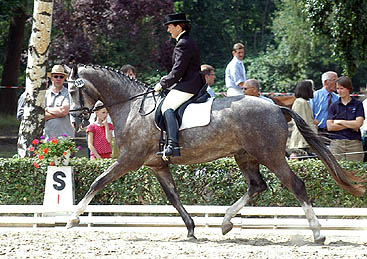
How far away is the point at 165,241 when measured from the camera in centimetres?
790

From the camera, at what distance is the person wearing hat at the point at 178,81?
306 inches

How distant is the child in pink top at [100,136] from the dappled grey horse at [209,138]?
80.7 inches

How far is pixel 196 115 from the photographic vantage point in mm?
7855

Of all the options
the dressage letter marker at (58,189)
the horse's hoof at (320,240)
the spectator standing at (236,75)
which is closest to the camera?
the horse's hoof at (320,240)

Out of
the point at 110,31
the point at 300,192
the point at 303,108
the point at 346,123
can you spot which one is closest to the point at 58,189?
the point at 300,192

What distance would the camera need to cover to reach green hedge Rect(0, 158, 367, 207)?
9.35 metres

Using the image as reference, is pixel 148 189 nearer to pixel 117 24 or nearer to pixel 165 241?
pixel 165 241

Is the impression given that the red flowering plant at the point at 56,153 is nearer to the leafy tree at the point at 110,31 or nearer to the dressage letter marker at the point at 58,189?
the dressage letter marker at the point at 58,189

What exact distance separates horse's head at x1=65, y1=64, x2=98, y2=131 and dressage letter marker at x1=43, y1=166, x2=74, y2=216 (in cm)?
126

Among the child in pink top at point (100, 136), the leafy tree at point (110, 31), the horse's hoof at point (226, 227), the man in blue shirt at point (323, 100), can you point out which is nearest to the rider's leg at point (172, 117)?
the horse's hoof at point (226, 227)

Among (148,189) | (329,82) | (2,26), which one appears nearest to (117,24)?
(2,26)

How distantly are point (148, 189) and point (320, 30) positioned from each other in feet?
23.0

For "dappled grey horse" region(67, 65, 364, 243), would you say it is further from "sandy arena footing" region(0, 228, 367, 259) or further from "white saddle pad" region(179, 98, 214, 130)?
"sandy arena footing" region(0, 228, 367, 259)

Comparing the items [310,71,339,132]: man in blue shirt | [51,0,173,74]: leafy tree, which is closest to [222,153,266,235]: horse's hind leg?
[310,71,339,132]: man in blue shirt
